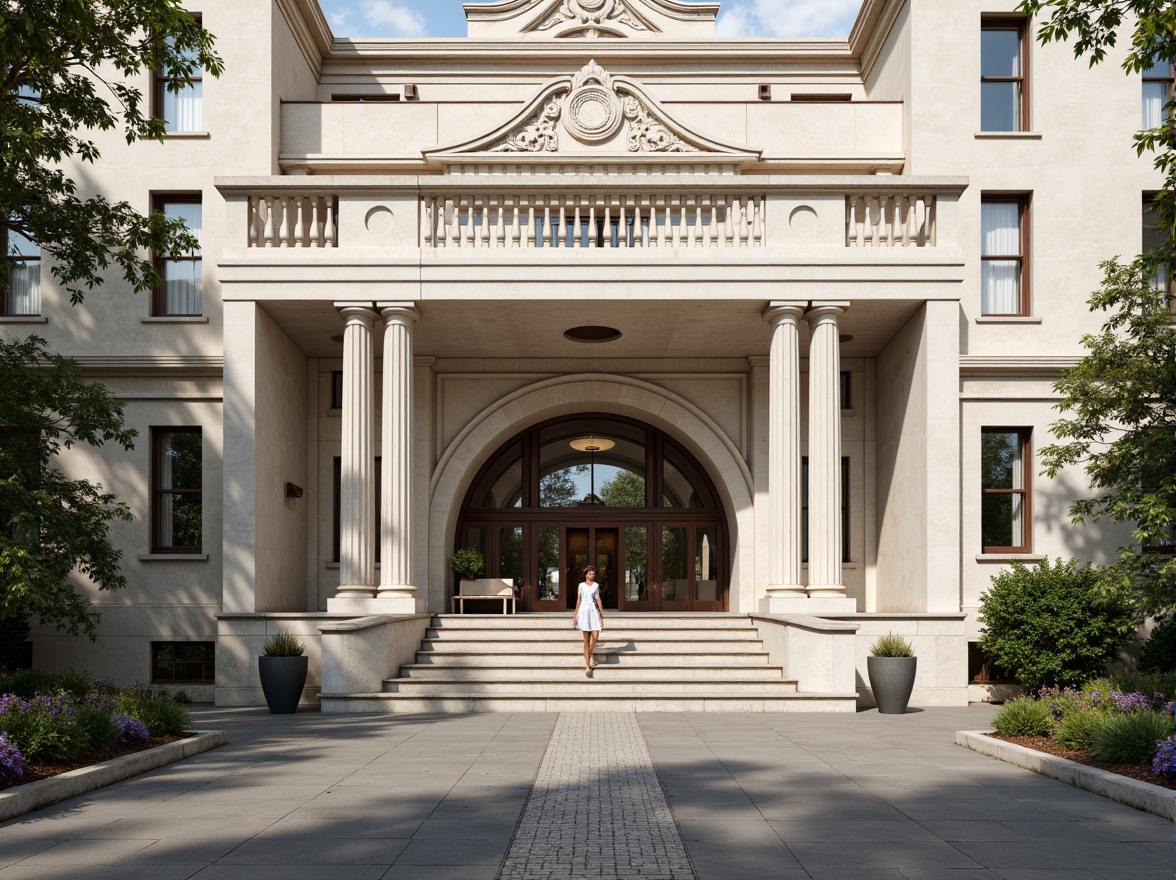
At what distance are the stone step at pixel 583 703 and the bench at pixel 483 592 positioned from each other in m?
5.45

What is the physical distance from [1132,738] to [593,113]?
620 inches

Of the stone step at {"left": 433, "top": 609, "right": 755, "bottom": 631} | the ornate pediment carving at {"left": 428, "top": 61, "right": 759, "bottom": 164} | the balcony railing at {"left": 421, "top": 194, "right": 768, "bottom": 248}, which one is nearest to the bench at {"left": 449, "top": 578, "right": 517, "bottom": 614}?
the stone step at {"left": 433, "top": 609, "right": 755, "bottom": 631}

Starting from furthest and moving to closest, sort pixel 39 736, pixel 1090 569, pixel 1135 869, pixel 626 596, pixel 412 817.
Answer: pixel 626 596
pixel 1090 569
pixel 39 736
pixel 412 817
pixel 1135 869

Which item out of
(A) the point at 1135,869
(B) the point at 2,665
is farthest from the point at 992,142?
(B) the point at 2,665

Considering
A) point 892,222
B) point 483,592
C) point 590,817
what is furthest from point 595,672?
point 590,817

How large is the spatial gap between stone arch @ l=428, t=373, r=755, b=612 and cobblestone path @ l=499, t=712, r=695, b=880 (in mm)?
10784

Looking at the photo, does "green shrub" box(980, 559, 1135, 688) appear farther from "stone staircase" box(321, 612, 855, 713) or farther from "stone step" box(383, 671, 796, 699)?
"stone step" box(383, 671, 796, 699)

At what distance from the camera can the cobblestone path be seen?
279 inches

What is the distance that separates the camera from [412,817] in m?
8.74

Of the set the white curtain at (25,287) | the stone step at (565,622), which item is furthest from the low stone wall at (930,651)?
the white curtain at (25,287)

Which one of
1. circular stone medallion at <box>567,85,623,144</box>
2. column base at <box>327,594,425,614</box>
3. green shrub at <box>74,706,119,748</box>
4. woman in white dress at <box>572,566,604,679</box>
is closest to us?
green shrub at <box>74,706,119,748</box>

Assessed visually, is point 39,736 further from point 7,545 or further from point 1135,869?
point 1135,869

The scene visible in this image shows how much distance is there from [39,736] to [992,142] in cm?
1895

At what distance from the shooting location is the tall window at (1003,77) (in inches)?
857
